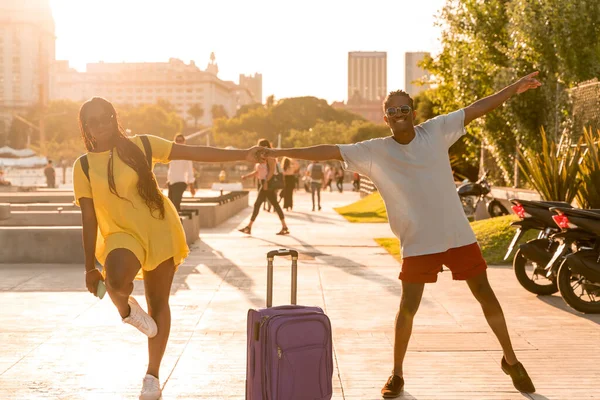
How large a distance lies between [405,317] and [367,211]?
2030cm

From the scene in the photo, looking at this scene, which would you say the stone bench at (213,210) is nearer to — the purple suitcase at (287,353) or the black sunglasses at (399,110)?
the black sunglasses at (399,110)

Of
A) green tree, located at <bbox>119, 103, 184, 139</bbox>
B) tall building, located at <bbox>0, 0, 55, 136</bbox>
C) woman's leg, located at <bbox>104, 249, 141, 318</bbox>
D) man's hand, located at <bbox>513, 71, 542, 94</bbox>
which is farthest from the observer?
tall building, located at <bbox>0, 0, 55, 136</bbox>

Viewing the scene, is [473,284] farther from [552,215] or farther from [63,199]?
[63,199]

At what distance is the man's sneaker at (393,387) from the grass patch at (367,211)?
16.3 meters

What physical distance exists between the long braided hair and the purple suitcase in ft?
2.54

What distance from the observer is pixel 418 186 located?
16.6ft

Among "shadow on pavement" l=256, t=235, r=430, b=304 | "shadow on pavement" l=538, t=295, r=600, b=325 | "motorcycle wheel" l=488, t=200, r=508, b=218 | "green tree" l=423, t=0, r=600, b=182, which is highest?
"green tree" l=423, t=0, r=600, b=182

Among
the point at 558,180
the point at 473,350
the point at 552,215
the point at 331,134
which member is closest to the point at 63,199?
the point at 558,180

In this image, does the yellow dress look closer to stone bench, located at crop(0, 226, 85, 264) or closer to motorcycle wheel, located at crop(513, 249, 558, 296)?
motorcycle wheel, located at crop(513, 249, 558, 296)

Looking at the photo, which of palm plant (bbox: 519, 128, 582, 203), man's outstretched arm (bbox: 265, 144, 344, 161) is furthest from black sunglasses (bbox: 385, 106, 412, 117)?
palm plant (bbox: 519, 128, 582, 203)

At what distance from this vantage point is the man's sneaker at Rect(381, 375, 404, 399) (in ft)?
17.1

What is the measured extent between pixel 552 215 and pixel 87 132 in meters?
4.98

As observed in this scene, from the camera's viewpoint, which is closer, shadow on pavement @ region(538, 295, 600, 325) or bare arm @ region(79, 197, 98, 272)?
bare arm @ region(79, 197, 98, 272)

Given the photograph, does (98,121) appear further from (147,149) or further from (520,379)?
(520,379)
